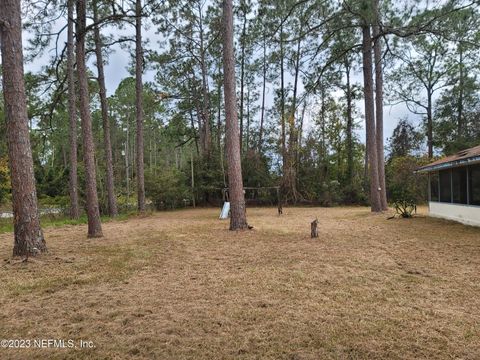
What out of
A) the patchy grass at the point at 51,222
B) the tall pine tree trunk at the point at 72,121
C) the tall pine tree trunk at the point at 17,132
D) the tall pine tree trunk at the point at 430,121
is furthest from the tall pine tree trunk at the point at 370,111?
the tall pine tree trunk at the point at 430,121

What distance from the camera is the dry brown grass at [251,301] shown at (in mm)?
2080

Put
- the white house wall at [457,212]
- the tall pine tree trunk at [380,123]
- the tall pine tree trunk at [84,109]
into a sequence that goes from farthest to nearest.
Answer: the tall pine tree trunk at [380,123] → the white house wall at [457,212] → the tall pine tree trunk at [84,109]

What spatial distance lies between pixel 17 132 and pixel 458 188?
1011cm

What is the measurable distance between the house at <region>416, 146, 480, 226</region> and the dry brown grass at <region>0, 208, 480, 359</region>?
107 inches

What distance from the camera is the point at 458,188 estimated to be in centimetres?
Answer: 861

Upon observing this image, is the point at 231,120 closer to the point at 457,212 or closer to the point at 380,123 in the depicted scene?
the point at 457,212

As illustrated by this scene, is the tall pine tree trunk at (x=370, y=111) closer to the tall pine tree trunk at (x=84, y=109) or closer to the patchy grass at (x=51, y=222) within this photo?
the tall pine tree trunk at (x=84, y=109)

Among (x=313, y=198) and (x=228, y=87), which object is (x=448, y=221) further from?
(x=313, y=198)

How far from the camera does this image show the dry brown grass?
6.82 ft

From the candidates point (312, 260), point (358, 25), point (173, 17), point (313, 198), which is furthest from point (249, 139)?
point (312, 260)

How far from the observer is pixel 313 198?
17.1 m

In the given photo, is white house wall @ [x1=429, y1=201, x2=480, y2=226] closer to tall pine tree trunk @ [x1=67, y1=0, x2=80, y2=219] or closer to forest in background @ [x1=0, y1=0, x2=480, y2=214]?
forest in background @ [x1=0, y1=0, x2=480, y2=214]

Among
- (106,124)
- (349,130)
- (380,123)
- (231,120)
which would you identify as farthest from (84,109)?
(349,130)

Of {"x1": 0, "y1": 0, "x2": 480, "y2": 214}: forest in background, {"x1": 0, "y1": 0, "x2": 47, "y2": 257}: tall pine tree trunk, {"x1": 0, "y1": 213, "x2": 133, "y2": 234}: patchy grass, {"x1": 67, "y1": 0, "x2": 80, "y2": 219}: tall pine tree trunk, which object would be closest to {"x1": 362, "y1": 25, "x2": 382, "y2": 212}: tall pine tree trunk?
{"x1": 0, "y1": 0, "x2": 480, "y2": 214}: forest in background
